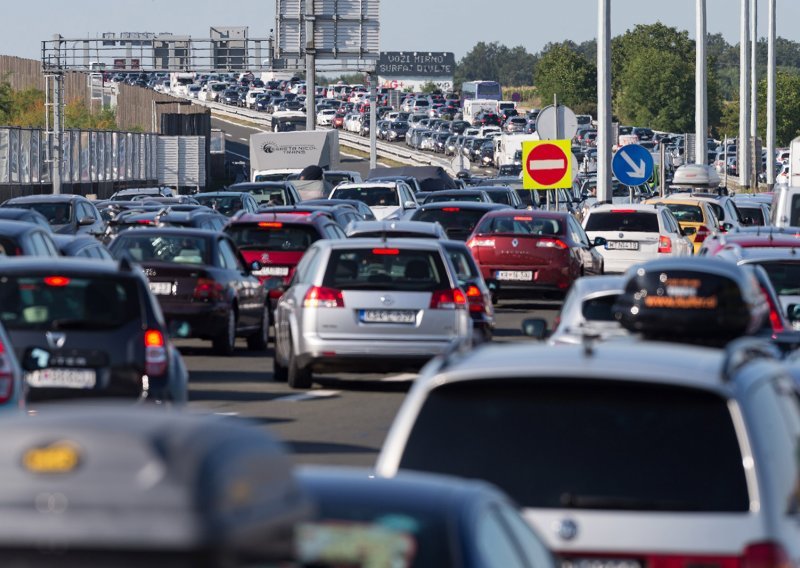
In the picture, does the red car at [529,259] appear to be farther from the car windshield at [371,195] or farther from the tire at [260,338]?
the car windshield at [371,195]

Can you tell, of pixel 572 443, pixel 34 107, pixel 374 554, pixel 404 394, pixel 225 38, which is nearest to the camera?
pixel 374 554

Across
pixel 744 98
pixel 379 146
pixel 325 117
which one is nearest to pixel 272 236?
pixel 744 98

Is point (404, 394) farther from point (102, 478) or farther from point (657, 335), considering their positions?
point (102, 478)

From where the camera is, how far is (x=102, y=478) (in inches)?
132

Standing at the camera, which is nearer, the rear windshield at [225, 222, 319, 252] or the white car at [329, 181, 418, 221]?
the rear windshield at [225, 222, 319, 252]

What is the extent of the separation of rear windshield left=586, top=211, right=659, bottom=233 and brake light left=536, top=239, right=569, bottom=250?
4.84 m

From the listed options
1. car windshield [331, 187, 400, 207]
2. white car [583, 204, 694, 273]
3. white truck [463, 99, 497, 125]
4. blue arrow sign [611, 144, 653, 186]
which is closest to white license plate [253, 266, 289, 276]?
white car [583, 204, 694, 273]

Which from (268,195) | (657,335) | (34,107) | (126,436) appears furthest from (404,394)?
(34,107)

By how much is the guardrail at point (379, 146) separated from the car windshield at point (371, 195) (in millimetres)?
48942

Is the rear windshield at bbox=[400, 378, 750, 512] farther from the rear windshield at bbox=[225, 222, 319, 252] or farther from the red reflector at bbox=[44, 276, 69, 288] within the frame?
the rear windshield at bbox=[225, 222, 319, 252]

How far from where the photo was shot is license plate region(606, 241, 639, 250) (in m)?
35.6

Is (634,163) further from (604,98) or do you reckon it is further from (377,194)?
(377,194)

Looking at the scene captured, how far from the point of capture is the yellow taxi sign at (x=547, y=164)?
35.2 meters

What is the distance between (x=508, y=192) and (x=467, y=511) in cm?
4339
